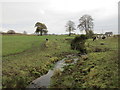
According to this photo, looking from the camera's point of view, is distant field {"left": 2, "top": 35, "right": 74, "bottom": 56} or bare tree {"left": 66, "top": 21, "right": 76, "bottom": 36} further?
bare tree {"left": 66, "top": 21, "right": 76, "bottom": 36}

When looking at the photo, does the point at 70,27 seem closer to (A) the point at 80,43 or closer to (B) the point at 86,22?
(B) the point at 86,22

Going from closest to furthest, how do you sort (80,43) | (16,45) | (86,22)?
(80,43) → (16,45) → (86,22)

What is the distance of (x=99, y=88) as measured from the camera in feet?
43.6

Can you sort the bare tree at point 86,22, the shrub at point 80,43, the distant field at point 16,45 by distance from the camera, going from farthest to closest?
the bare tree at point 86,22, the shrub at point 80,43, the distant field at point 16,45

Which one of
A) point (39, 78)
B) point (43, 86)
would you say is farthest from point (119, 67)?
point (39, 78)

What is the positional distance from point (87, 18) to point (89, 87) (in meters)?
74.8

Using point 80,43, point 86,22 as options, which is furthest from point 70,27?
point 80,43

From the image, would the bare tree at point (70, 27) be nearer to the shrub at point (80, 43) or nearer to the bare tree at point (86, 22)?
the bare tree at point (86, 22)

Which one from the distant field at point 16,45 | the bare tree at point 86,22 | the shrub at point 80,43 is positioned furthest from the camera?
the bare tree at point 86,22

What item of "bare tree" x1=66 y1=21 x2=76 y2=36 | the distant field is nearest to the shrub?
the distant field

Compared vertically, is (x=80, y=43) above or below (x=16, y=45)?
above

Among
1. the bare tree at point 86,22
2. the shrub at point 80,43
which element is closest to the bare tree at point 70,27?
the bare tree at point 86,22

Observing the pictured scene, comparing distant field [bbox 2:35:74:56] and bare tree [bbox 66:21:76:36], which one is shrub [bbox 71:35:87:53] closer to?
distant field [bbox 2:35:74:56]

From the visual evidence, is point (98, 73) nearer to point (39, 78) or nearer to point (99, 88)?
point (99, 88)
